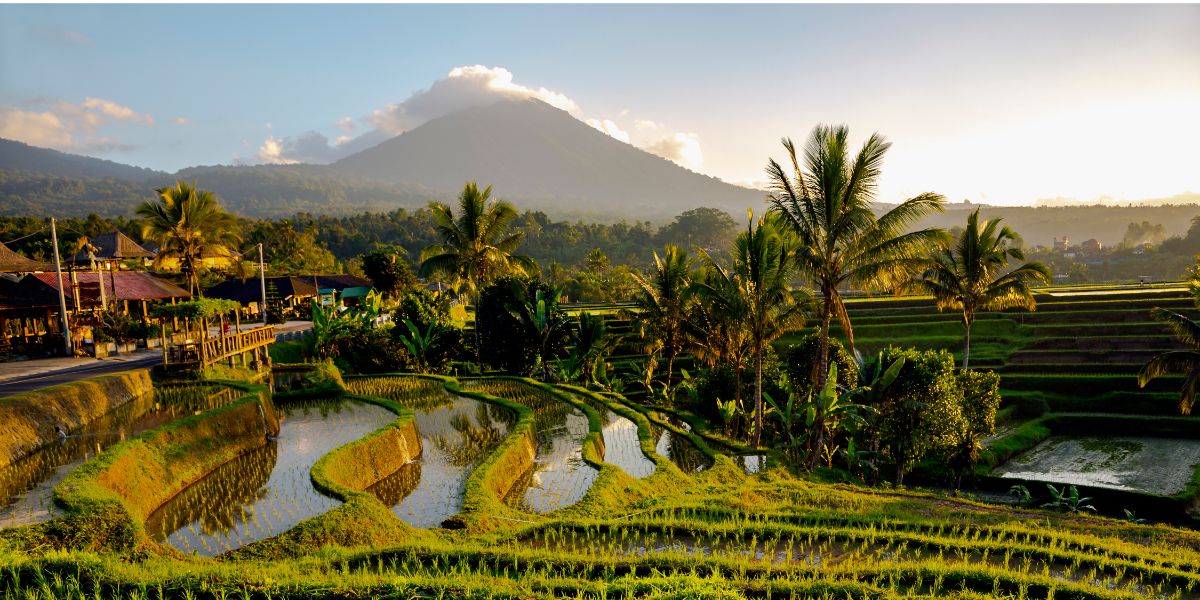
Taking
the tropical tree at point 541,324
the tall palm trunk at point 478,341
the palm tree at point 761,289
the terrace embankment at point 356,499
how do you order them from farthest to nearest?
1. the tall palm trunk at point 478,341
2. the tropical tree at point 541,324
3. the palm tree at point 761,289
4. the terrace embankment at point 356,499

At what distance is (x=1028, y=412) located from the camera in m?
22.1

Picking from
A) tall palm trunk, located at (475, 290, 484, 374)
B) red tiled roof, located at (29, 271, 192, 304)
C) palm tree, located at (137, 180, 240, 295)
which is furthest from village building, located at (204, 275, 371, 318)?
tall palm trunk, located at (475, 290, 484, 374)

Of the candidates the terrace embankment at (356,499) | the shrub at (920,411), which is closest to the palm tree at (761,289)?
the shrub at (920,411)

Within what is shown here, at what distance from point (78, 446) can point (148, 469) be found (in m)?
2.92

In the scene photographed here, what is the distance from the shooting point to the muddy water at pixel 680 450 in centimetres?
1273

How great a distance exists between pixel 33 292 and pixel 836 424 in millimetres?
28310

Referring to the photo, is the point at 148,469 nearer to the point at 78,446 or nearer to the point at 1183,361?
the point at 78,446

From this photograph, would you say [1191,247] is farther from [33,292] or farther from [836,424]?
[33,292]

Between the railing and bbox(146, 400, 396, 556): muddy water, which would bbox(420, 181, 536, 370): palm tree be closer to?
the railing

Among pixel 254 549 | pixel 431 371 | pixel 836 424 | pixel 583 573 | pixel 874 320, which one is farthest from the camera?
pixel 874 320

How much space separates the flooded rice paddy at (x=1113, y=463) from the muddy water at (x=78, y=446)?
2128 centimetres

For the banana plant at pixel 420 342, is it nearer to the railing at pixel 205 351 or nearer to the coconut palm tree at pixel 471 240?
the coconut palm tree at pixel 471 240

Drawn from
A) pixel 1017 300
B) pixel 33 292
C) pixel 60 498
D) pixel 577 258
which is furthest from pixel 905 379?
pixel 577 258

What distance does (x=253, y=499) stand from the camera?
9.55 meters
